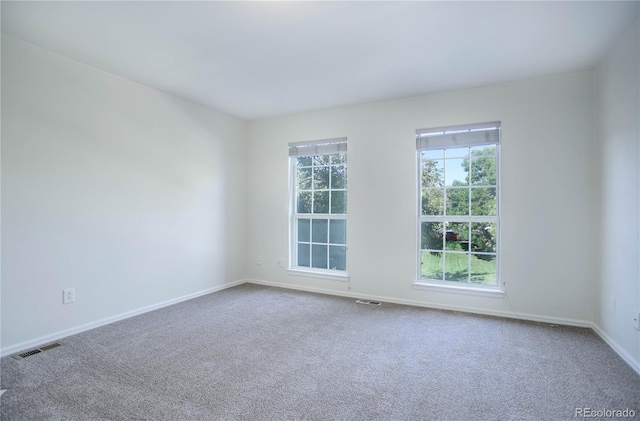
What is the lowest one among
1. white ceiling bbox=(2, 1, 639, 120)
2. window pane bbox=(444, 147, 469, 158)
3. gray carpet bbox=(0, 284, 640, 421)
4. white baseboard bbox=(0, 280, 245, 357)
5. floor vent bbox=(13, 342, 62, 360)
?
gray carpet bbox=(0, 284, 640, 421)

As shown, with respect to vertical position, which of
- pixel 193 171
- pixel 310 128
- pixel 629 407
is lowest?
pixel 629 407

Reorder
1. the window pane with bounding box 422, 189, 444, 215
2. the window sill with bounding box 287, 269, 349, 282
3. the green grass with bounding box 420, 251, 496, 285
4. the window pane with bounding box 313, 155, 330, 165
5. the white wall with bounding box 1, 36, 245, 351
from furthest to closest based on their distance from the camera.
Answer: the window pane with bounding box 313, 155, 330, 165 → the window sill with bounding box 287, 269, 349, 282 → the window pane with bounding box 422, 189, 444, 215 → the green grass with bounding box 420, 251, 496, 285 → the white wall with bounding box 1, 36, 245, 351

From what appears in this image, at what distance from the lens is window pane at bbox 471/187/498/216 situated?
11.5 feet

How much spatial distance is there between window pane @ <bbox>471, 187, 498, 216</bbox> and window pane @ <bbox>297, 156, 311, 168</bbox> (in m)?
2.20

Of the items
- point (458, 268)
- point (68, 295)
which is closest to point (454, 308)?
point (458, 268)

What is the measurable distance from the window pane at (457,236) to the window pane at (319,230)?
1550 mm

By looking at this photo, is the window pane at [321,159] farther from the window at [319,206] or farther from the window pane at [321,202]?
the window pane at [321,202]

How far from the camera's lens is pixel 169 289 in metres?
3.74

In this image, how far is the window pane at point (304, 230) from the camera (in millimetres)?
4594

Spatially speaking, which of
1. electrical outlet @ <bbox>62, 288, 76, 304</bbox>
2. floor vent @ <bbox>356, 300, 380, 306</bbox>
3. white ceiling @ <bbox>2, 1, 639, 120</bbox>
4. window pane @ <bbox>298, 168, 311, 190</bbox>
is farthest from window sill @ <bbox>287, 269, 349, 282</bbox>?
electrical outlet @ <bbox>62, 288, 76, 304</bbox>

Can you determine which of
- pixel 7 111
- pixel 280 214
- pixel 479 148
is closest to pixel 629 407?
pixel 479 148

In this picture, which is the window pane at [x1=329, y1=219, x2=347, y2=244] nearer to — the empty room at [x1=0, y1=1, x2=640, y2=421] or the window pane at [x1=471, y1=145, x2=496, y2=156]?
the empty room at [x1=0, y1=1, x2=640, y2=421]

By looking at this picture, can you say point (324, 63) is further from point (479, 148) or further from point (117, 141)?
point (117, 141)

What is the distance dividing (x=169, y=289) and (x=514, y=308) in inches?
152
